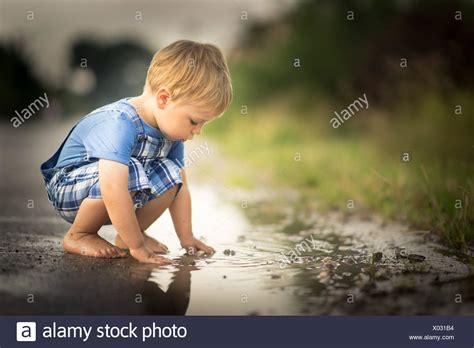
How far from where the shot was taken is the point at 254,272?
3111 mm

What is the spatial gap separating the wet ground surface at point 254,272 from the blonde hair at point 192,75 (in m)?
0.81

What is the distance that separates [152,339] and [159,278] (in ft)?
1.33

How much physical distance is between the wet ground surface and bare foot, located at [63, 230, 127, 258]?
0.06 metres

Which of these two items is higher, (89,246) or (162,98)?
(162,98)

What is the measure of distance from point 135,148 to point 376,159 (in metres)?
4.08

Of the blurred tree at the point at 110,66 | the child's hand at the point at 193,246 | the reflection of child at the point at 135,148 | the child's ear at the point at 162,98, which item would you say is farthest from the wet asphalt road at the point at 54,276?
the blurred tree at the point at 110,66

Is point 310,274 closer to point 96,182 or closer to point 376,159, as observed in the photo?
point 96,182

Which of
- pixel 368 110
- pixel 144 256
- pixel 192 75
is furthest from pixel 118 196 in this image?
pixel 368 110

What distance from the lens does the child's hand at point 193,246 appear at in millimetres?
3541

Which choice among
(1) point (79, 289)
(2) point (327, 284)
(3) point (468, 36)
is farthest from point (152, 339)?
(3) point (468, 36)

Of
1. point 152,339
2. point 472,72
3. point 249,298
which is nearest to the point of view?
point 152,339

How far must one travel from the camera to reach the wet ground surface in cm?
260

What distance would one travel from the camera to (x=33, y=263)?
10.3 feet

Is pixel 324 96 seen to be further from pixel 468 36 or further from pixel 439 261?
pixel 439 261
